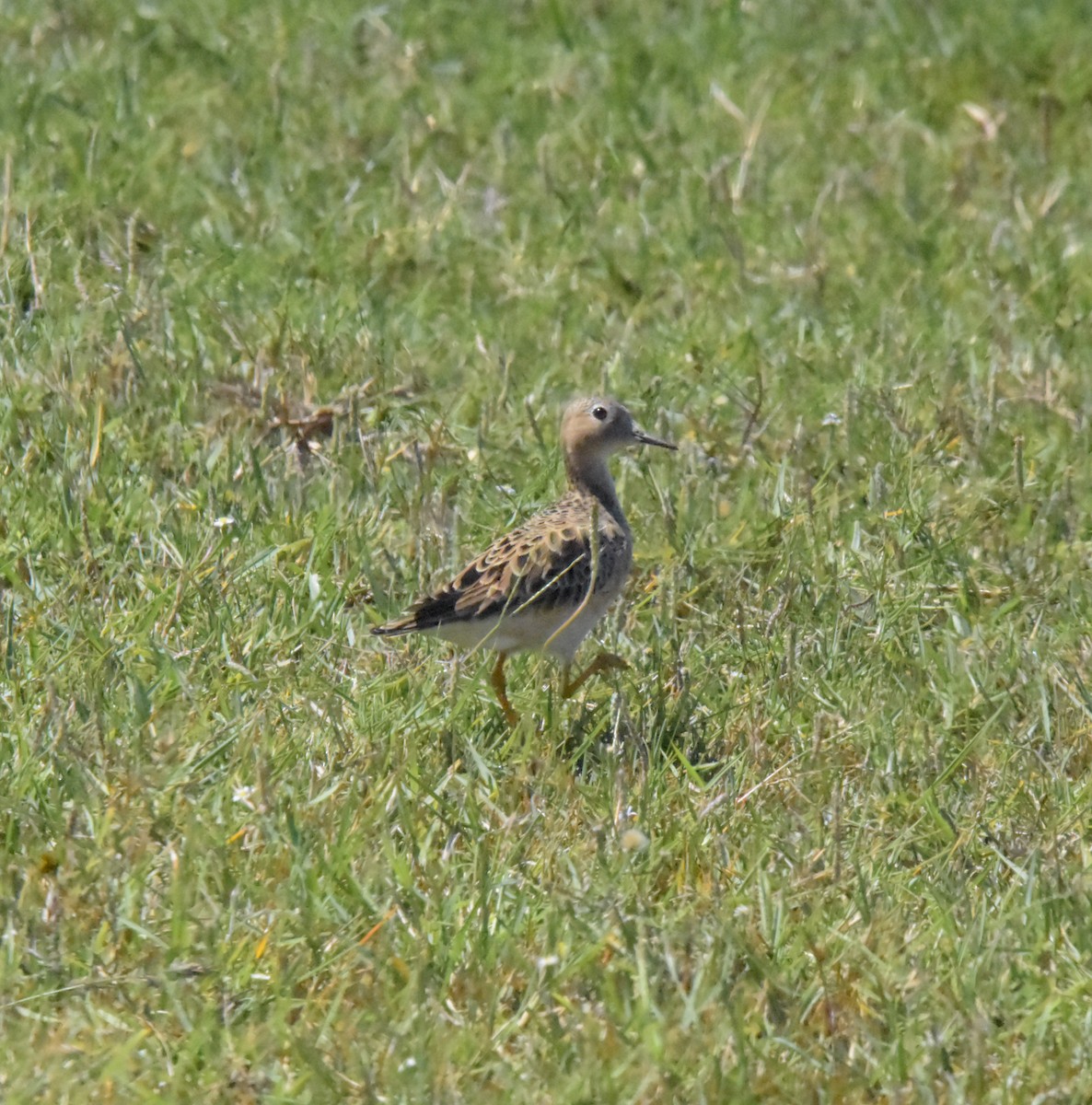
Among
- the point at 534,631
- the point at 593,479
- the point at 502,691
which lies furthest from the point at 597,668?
the point at 593,479

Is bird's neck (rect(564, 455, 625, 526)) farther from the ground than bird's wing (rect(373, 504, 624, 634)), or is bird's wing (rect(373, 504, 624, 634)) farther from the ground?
bird's wing (rect(373, 504, 624, 634))

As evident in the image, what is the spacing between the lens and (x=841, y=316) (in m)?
8.89

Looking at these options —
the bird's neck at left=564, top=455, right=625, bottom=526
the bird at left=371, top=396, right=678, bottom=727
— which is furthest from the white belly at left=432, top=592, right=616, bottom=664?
the bird's neck at left=564, top=455, right=625, bottom=526

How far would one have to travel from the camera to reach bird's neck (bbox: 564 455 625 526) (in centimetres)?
691

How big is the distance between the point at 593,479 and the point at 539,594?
1.02 metres

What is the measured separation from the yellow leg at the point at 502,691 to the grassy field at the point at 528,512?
0.07 meters

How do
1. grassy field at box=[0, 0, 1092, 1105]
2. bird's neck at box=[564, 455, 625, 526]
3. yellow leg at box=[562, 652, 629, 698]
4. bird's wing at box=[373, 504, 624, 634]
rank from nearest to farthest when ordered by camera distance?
grassy field at box=[0, 0, 1092, 1105] → bird's wing at box=[373, 504, 624, 634] → yellow leg at box=[562, 652, 629, 698] → bird's neck at box=[564, 455, 625, 526]

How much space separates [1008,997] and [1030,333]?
183 inches

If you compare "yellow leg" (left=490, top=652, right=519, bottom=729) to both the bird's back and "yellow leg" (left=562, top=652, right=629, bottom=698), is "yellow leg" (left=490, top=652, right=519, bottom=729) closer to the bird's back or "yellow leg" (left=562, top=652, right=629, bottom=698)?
the bird's back

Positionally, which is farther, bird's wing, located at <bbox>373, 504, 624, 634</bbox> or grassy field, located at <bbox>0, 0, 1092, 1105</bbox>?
bird's wing, located at <bbox>373, 504, 624, 634</bbox>

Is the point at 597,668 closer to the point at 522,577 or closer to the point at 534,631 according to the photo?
the point at 534,631

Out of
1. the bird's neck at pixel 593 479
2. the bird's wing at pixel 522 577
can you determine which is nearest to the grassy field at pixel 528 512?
the bird's wing at pixel 522 577

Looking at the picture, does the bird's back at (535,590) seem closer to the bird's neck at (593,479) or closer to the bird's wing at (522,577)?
the bird's wing at (522,577)

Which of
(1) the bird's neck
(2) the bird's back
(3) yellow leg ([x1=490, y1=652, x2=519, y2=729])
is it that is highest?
(2) the bird's back
